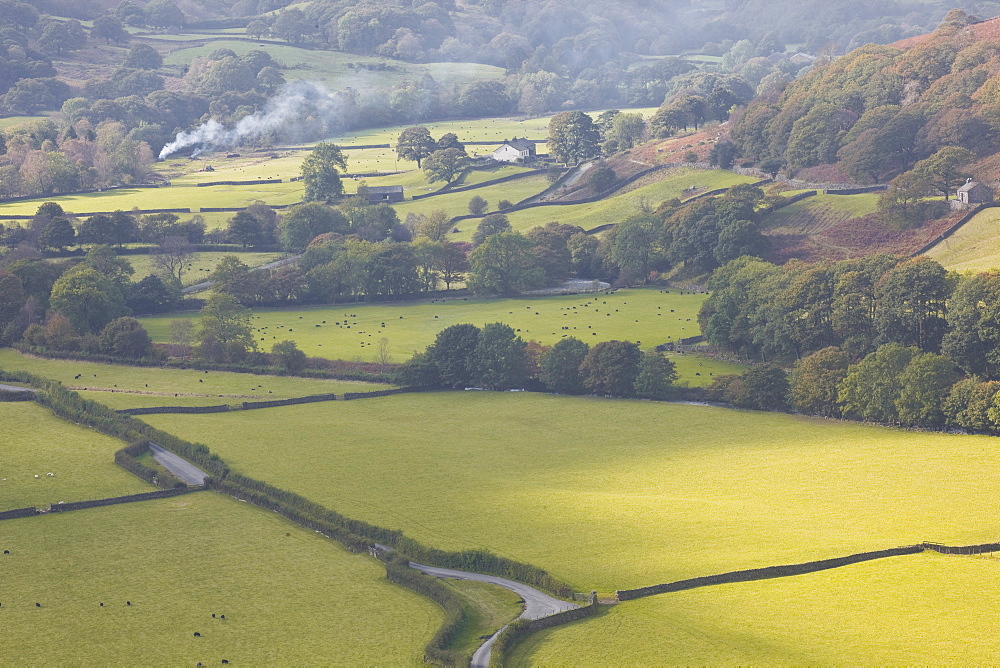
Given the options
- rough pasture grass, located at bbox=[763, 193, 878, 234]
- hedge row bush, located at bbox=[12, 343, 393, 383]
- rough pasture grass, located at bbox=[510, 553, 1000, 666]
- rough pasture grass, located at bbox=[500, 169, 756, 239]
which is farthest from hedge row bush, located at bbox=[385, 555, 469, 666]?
rough pasture grass, located at bbox=[500, 169, 756, 239]

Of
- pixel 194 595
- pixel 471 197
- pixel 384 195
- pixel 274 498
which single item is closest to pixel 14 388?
Answer: pixel 274 498

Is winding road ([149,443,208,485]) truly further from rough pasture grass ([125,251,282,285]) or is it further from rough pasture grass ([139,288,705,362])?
rough pasture grass ([125,251,282,285])

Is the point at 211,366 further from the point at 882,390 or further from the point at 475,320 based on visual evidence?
the point at 882,390

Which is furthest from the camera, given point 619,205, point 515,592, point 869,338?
point 619,205

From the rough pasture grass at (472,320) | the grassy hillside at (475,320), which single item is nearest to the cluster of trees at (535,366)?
the rough pasture grass at (472,320)

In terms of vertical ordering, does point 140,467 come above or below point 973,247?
below

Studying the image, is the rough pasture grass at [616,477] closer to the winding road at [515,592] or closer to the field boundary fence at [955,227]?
the winding road at [515,592]

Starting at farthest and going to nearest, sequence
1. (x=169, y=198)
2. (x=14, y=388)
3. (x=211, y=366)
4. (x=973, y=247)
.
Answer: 1. (x=169, y=198)
2. (x=973, y=247)
3. (x=211, y=366)
4. (x=14, y=388)
